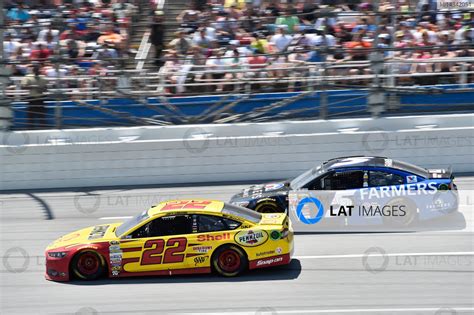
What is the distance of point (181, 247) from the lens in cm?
1018

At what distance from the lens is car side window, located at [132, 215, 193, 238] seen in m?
10.3

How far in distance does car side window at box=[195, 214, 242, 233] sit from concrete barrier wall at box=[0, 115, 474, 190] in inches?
222

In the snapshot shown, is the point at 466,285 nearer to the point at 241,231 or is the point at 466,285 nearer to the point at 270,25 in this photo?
the point at 241,231

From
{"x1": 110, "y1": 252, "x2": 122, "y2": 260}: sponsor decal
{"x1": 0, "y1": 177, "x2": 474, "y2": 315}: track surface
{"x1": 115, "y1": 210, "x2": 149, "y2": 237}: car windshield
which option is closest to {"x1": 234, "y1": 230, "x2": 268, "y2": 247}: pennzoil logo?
{"x1": 0, "y1": 177, "x2": 474, "y2": 315}: track surface

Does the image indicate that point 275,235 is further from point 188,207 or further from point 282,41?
point 282,41

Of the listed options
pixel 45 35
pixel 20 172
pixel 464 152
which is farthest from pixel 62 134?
pixel 464 152

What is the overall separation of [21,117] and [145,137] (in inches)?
113

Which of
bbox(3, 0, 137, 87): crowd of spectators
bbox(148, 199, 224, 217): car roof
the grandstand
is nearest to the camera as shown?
bbox(148, 199, 224, 217): car roof

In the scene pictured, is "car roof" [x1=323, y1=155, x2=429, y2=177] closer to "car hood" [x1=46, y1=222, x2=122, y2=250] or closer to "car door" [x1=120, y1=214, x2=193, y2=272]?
"car door" [x1=120, y1=214, x2=193, y2=272]

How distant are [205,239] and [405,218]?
11.4ft

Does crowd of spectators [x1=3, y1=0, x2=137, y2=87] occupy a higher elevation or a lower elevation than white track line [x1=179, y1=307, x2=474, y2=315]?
higher

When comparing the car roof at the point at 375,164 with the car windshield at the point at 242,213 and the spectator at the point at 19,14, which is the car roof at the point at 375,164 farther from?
the spectator at the point at 19,14

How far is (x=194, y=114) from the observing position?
17.3 meters

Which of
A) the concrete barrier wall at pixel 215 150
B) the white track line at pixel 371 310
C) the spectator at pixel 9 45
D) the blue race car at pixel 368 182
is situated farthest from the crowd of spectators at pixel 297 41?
the white track line at pixel 371 310
